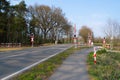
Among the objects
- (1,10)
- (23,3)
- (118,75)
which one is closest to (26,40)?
(23,3)

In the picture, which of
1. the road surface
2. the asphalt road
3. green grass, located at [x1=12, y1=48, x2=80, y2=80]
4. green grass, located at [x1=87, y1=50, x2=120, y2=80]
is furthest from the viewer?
the asphalt road

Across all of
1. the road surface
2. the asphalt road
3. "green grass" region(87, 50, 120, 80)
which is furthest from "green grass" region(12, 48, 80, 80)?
"green grass" region(87, 50, 120, 80)

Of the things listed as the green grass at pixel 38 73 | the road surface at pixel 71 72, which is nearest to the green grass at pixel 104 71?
the road surface at pixel 71 72

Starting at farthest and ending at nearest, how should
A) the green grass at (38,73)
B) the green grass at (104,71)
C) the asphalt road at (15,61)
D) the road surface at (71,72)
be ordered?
the asphalt road at (15,61), the road surface at (71,72), the green grass at (104,71), the green grass at (38,73)

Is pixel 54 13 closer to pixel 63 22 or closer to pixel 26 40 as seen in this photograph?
pixel 63 22

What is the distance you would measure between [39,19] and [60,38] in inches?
994

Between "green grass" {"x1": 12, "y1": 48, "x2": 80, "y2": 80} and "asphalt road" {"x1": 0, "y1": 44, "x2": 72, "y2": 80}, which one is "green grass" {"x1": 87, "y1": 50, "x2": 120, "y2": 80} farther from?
"asphalt road" {"x1": 0, "y1": 44, "x2": 72, "y2": 80}

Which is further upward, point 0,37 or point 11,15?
point 11,15

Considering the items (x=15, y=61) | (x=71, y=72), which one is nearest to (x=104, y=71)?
(x=71, y=72)

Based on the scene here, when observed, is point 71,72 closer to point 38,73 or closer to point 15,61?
point 38,73

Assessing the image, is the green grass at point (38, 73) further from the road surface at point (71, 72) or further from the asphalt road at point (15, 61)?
the asphalt road at point (15, 61)

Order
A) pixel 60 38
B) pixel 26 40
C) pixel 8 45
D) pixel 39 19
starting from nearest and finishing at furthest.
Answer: pixel 8 45 → pixel 26 40 → pixel 39 19 → pixel 60 38

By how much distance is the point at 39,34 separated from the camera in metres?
99.4

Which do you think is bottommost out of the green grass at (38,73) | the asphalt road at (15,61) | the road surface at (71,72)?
the road surface at (71,72)
